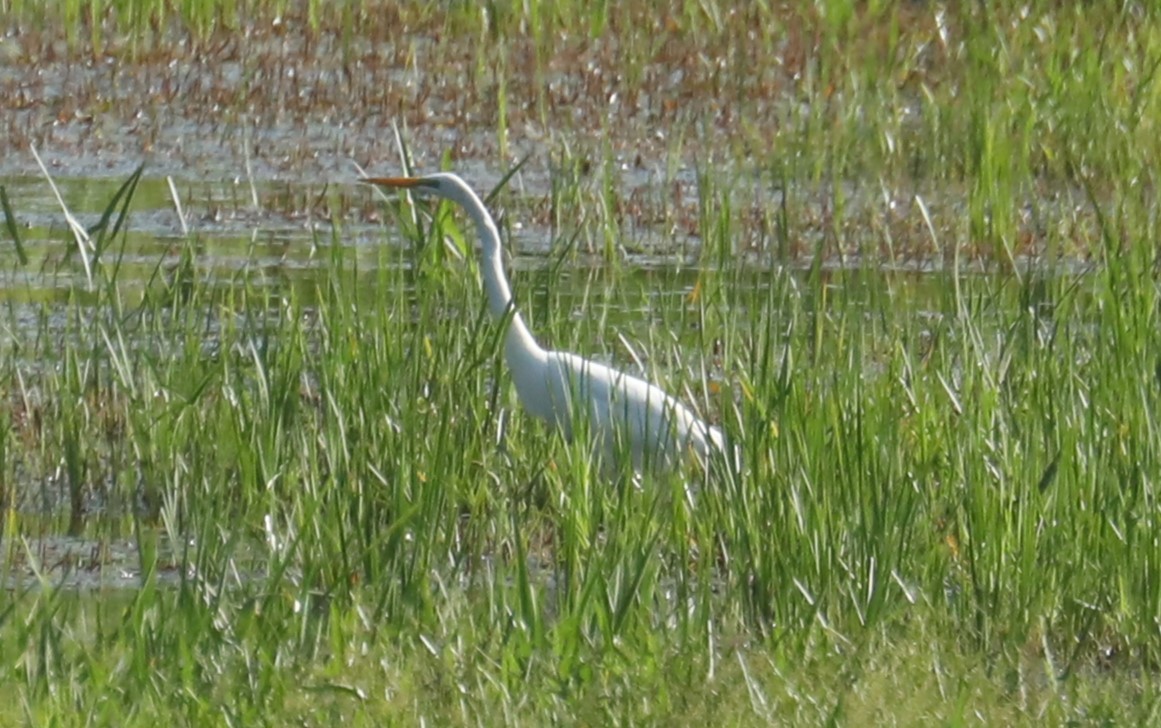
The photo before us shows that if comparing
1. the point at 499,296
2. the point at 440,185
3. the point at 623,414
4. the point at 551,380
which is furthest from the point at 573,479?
the point at 440,185

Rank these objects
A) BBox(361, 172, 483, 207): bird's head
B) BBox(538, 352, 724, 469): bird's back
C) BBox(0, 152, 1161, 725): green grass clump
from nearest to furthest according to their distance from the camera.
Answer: BBox(0, 152, 1161, 725): green grass clump → BBox(538, 352, 724, 469): bird's back → BBox(361, 172, 483, 207): bird's head

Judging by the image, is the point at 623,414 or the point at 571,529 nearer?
the point at 571,529

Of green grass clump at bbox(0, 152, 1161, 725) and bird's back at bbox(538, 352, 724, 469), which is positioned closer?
green grass clump at bbox(0, 152, 1161, 725)

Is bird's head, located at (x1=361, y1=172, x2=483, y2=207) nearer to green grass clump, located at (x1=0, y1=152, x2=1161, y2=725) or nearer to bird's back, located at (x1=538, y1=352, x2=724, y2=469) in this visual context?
green grass clump, located at (x1=0, y1=152, x2=1161, y2=725)

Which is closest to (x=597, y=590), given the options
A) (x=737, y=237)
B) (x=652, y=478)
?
(x=652, y=478)

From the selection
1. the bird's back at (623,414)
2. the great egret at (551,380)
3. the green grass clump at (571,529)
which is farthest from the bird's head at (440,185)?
the bird's back at (623,414)

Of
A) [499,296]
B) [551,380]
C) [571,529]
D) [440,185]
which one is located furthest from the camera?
[440,185]

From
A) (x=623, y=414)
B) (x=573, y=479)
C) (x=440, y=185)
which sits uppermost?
(x=440, y=185)

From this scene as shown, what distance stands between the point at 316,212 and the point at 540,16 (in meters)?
3.12

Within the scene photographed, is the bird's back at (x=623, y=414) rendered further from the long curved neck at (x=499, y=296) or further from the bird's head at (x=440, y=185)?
the bird's head at (x=440, y=185)

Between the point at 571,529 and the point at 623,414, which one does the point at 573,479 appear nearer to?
the point at 571,529

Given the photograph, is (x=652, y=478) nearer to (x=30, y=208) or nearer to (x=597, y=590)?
(x=597, y=590)

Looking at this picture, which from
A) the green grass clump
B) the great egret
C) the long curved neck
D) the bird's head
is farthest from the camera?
the bird's head

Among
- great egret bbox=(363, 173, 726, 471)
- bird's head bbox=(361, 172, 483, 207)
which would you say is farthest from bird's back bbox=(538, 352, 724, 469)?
bird's head bbox=(361, 172, 483, 207)
